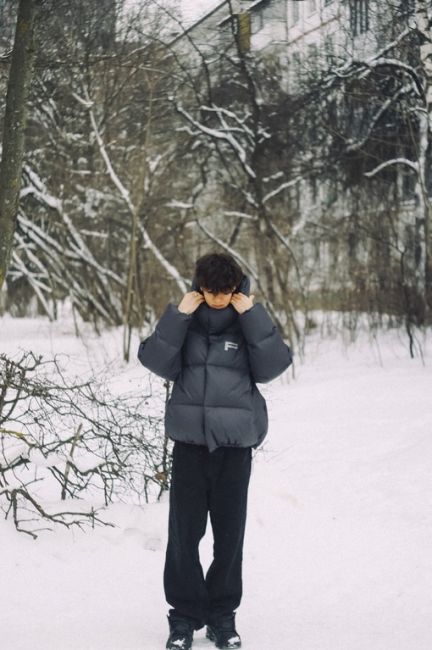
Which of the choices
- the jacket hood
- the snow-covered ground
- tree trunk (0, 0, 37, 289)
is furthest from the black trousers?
tree trunk (0, 0, 37, 289)

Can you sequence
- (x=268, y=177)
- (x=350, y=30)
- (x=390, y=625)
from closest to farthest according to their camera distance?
(x=390, y=625)
(x=350, y=30)
(x=268, y=177)

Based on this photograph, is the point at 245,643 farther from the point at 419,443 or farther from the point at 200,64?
the point at 200,64

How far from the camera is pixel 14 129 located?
8039 millimetres

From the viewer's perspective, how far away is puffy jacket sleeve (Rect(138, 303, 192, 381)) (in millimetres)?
4227

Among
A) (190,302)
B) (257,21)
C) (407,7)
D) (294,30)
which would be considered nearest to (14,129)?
(190,302)

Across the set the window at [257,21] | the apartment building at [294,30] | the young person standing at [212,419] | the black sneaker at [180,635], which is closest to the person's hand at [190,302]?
the young person standing at [212,419]

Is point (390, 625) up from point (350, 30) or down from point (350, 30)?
down

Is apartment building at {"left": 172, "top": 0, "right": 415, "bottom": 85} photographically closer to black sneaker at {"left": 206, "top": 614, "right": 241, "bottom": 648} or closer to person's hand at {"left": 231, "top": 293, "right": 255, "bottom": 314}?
person's hand at {"left": 231, "top": 293, "right": 255, "bottom": 314}

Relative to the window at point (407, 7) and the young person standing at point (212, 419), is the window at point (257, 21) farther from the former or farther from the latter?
the young person standing at point (212, 419)

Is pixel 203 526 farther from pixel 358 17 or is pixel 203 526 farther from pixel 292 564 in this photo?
pixel 358 17

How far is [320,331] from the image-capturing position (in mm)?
20391

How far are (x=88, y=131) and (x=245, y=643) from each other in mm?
18193

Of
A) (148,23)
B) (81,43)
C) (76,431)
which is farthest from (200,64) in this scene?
(76,431)

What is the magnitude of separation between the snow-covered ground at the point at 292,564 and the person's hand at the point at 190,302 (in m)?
1.44
